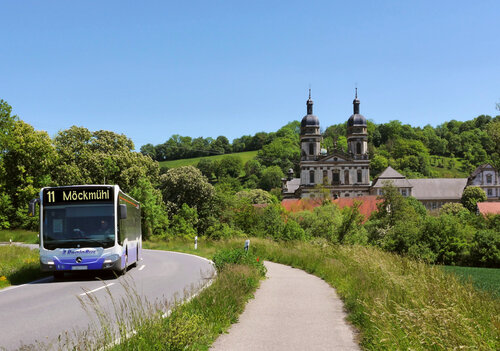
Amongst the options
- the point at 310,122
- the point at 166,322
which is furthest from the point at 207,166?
the point at 166,322

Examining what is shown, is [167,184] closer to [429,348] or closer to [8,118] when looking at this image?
[8,118]

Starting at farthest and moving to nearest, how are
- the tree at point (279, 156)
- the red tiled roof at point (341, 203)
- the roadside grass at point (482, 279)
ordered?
the tree at point (279, 156) < the red tiled roof at point (341, 203) < the roadside grass at point (482, 279)

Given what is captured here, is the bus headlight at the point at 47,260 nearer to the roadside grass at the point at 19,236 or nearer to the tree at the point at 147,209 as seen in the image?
the roadside grass at the point at 19,236

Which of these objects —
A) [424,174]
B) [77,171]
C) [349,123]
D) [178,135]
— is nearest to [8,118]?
[77,171]

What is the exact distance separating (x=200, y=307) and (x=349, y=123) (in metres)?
126

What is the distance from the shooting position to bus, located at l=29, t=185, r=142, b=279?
17.2 m

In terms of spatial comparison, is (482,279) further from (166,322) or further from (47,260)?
(166,322)

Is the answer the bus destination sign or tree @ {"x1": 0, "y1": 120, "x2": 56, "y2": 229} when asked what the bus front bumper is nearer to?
the bus destination sign

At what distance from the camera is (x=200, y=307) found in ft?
31.8

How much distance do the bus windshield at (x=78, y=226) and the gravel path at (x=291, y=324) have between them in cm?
579

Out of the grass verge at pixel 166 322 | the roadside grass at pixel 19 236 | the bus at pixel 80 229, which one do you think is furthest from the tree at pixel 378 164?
the grass verge at pixel 166 322

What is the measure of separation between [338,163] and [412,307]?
123m

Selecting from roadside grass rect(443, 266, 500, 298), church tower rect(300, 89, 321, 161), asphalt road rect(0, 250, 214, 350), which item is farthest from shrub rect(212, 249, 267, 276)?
church tower rect(300, 89, 321, 161)

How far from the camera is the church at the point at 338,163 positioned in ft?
428
